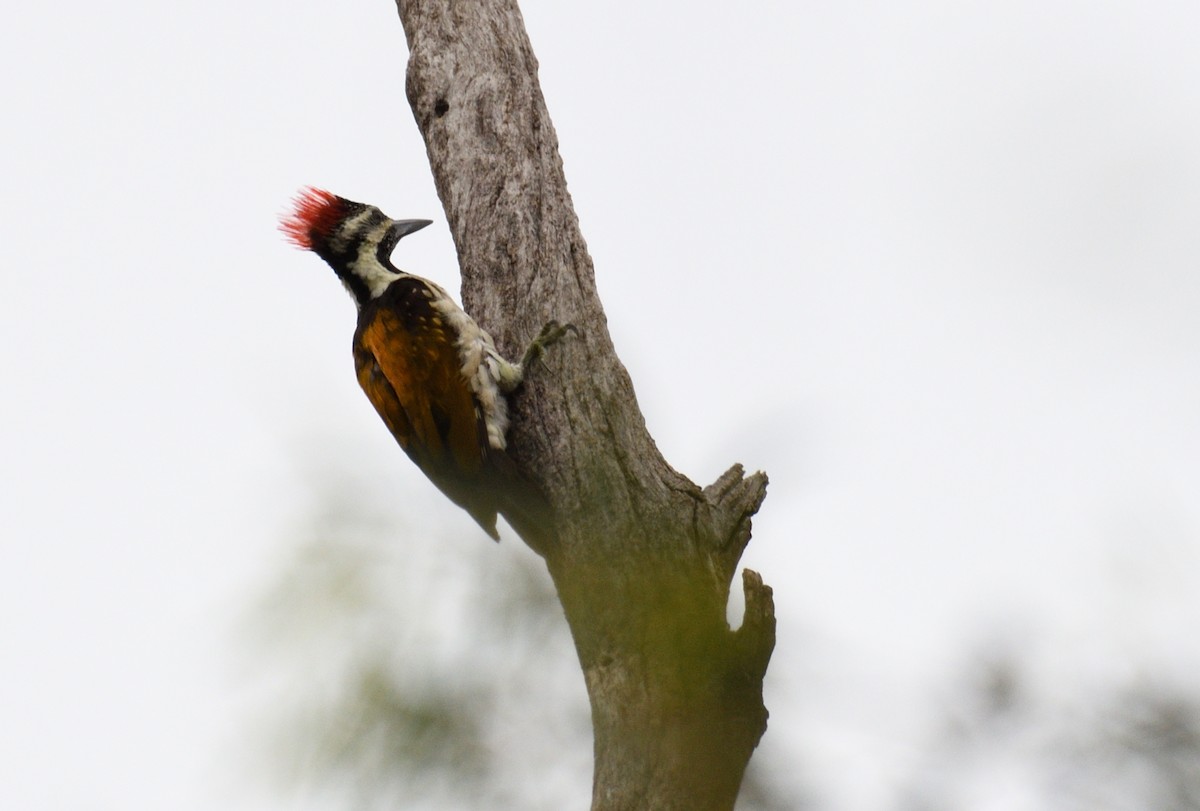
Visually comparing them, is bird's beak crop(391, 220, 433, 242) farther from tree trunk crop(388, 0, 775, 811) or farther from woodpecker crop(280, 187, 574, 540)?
tree trunk crop(388, 0, 775, 811)

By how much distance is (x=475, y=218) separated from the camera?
391 cm

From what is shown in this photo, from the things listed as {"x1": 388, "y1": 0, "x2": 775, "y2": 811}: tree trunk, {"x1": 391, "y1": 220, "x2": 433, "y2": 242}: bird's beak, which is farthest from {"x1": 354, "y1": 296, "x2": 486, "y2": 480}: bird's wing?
{"x1": 391, "y1": 220, "x2": 433, "y2": 242}: bird's beak

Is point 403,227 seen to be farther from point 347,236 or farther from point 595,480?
point 595,480

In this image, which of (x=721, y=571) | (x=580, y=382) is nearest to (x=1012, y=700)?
(x=721, y=571)

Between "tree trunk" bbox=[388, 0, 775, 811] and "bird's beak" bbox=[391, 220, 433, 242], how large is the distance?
663mm

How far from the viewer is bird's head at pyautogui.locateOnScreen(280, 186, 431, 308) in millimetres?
4703

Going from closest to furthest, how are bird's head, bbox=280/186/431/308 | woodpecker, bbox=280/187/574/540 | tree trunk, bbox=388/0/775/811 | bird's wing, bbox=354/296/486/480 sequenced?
tree trunk, bbox=388/0/775/811 < woodpecker, bbox=280/187/574/540 < bird's wing, bbox=354/296/486/480 < bird's head, bbox=280/186/431/308

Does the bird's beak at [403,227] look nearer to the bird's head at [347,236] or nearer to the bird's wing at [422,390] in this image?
the bird's head at [347,236]

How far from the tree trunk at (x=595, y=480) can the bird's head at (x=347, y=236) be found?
0.65 m

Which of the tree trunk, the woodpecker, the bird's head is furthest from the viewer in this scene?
the bird's head

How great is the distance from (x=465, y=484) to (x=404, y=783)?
1975 mm

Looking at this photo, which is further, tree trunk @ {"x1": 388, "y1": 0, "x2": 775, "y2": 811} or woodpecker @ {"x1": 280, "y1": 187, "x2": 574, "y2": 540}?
woodpecker @ {"x1": 280, "y1": 187, "x2": 574, "y2": 540}

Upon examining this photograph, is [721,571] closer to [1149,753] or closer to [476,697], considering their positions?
[476,697]

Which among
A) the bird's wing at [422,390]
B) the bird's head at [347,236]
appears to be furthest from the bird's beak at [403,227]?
the bird's wing at [422,390]
